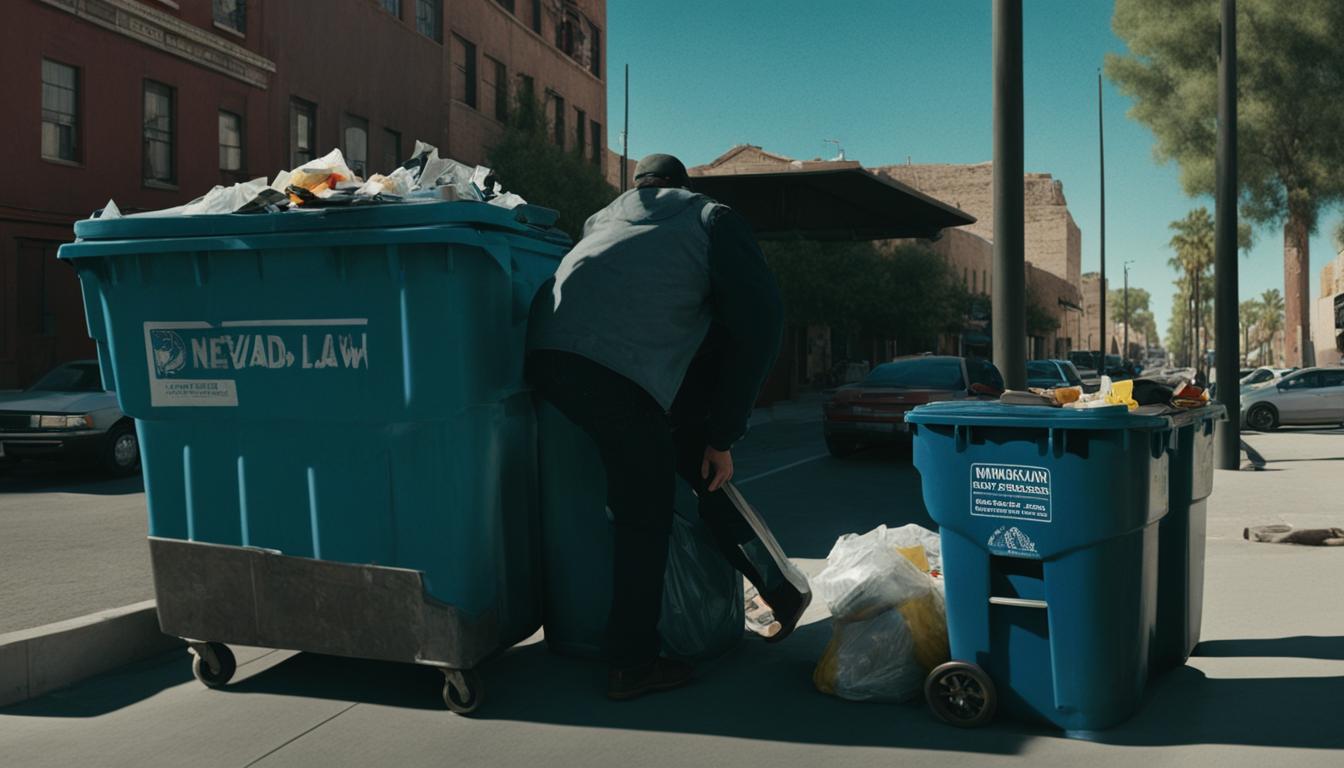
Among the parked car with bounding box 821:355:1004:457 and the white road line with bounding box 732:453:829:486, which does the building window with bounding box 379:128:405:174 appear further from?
the parked car with bounding box 821:355:1004:457

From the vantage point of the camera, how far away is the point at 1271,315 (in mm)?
156375

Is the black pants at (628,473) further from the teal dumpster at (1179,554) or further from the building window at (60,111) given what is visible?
the building window at (60,111)

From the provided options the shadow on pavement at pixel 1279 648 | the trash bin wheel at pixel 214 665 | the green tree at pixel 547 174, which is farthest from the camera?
the green tree at pixel 547 174

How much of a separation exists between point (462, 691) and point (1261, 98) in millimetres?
34804

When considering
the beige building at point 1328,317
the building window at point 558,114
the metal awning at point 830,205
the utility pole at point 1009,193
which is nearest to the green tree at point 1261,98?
the building window at point 558,114

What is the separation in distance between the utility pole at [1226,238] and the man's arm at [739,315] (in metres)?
10.6

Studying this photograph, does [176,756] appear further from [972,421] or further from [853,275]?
[853,275]

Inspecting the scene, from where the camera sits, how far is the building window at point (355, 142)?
86.9 ft

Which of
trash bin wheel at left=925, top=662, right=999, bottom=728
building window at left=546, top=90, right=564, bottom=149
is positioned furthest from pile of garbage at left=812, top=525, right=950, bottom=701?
building window at left=546, top=90, right=564, bottom=149

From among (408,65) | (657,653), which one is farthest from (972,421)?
(408,65)

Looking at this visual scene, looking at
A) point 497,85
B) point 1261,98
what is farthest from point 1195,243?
point 497,85

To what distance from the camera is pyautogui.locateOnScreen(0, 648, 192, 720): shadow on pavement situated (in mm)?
4227

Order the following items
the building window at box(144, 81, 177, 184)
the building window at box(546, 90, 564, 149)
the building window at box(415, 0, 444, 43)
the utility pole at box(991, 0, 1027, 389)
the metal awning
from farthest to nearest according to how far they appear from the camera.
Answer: the building window at box(546, 90, 564, 149) < the building window at box(415, 0, 444, 43) < the building window at box(144, 81, 177, 184) < the metal awning < the utility pole at box(991, 0, 1027, 389)

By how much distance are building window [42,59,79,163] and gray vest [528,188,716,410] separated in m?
18.3
